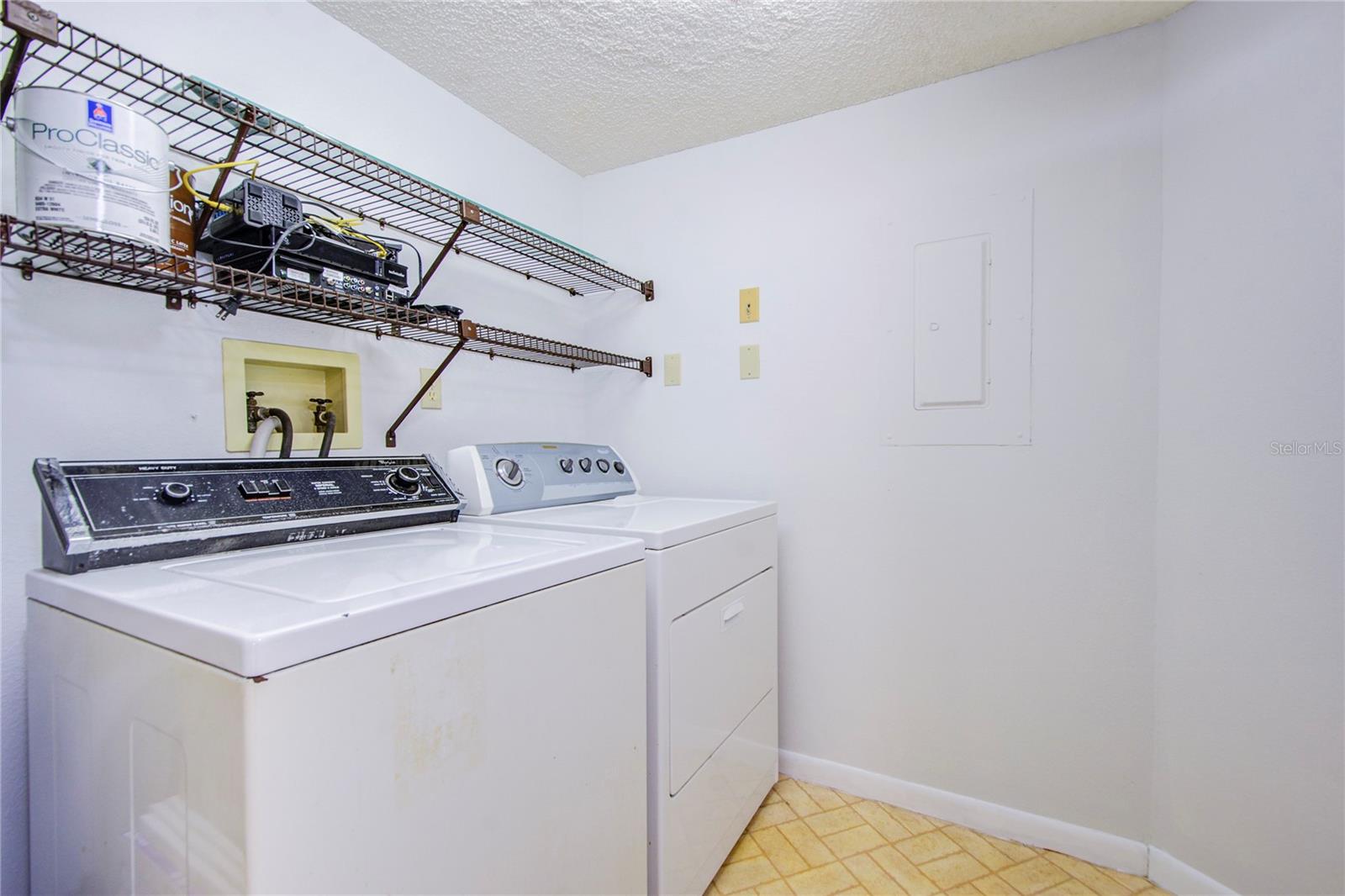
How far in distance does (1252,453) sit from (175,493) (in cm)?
222

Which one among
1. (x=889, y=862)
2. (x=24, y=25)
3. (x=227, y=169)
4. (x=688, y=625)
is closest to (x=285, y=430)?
(x=227, y=169)

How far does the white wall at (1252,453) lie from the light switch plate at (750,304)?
44.3 inches

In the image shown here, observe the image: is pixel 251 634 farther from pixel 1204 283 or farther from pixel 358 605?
pixel 1204 283

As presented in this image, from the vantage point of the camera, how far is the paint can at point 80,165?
2.72 ft

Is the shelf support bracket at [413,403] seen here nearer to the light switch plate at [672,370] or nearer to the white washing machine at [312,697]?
the white washing machine at [312,697]

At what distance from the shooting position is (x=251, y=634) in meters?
0.59

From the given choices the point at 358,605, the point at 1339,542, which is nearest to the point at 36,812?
the point at 358,605

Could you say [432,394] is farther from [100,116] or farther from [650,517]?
[100,116]

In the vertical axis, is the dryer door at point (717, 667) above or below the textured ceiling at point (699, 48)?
below

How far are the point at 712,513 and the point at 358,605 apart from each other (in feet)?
3.25

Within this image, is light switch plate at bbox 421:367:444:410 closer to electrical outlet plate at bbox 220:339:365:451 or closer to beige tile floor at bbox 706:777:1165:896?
electrical outlet plate at bbox 220:339:365:451

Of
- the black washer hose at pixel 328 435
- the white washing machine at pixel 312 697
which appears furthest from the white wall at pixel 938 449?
the black washer hose at pixel 328 435

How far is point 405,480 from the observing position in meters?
1.42

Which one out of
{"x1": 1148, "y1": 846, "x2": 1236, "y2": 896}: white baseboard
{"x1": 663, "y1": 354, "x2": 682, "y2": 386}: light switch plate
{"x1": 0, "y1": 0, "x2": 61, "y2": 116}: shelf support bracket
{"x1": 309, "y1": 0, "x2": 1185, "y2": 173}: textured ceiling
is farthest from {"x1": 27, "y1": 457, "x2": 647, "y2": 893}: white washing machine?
{"x1": 1148, "y1": 846, "x2": 1236, "y2": 896}: white baseboard
